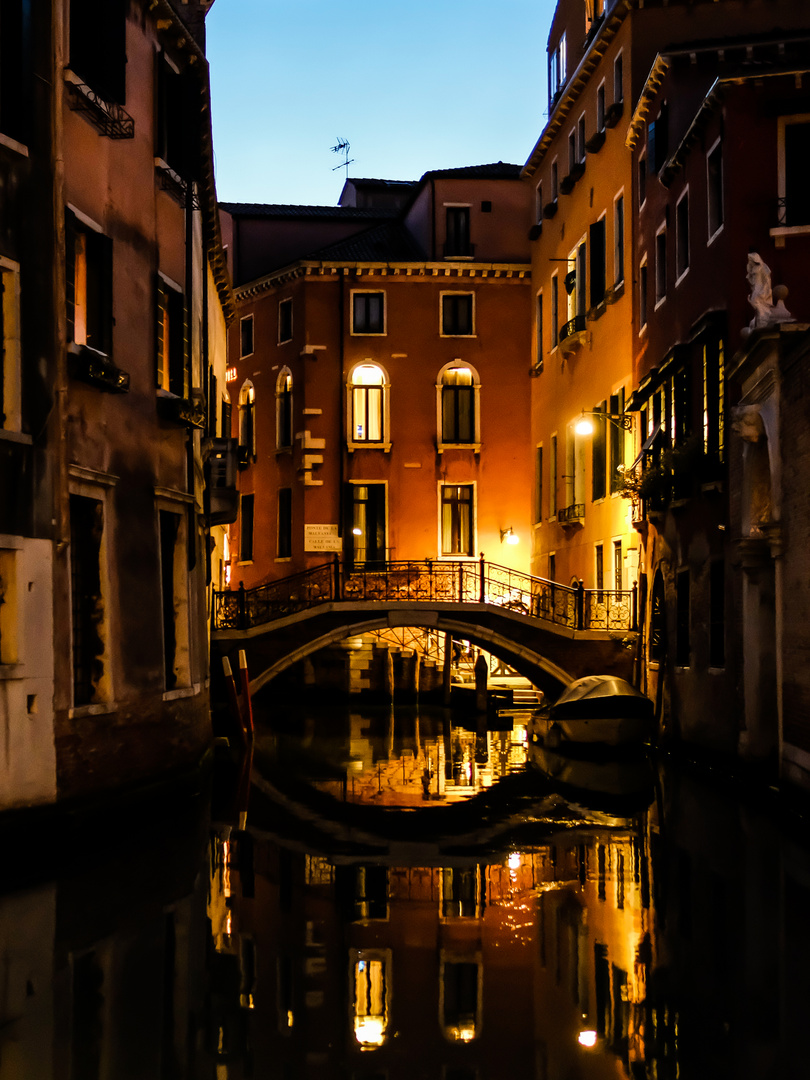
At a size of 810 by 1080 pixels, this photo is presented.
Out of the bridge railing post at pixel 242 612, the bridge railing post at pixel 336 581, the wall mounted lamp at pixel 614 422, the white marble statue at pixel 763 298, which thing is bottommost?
the bridge railing post at pixel 242 612

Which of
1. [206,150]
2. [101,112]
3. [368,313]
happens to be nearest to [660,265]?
[206,150]

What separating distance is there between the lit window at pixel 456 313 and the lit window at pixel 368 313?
1.53 m

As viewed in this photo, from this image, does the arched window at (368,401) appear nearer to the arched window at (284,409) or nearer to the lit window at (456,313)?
the arched window at (284,409)

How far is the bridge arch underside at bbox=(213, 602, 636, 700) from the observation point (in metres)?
24.8

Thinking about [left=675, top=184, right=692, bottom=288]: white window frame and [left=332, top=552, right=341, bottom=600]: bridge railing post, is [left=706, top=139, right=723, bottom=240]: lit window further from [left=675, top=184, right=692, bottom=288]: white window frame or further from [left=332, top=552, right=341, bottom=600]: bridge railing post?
[left=332, top=552, right=341, bottom=600]: bridge railing post

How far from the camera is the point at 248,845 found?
12.3 m

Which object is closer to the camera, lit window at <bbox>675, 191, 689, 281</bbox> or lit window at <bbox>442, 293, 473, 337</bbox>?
lit window at <bbox>675, 191, 689, 281</bbox>

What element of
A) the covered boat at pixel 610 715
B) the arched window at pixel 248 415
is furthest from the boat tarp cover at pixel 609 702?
the arched window at pixel 248 415

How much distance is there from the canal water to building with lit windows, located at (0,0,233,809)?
112 centimetres

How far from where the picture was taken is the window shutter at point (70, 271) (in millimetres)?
13219

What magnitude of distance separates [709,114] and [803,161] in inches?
61.7

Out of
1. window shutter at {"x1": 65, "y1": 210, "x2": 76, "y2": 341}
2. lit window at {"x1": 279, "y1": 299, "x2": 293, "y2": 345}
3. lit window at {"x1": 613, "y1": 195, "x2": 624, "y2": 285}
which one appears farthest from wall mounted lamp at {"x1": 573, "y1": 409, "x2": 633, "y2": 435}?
window shutter at {"x1": 65, "y1": 210, "x2": 76, "y2": 341}

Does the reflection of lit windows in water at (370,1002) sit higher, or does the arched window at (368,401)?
the arched window at (368,401)

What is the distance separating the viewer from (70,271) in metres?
13.4
